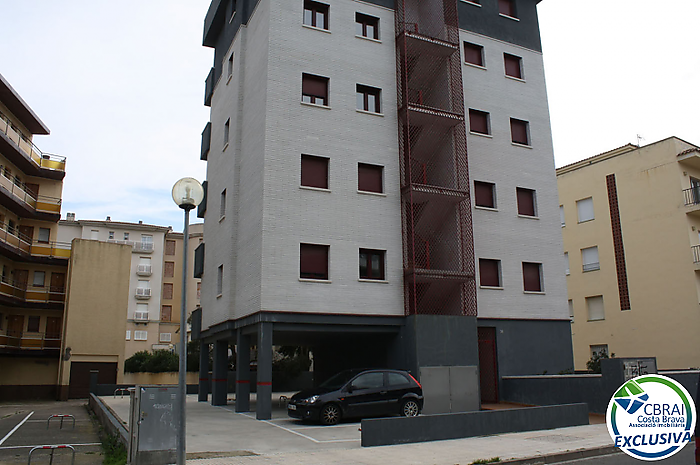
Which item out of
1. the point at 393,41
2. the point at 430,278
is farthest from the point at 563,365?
the point at 393,41

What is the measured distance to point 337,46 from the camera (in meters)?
22.9

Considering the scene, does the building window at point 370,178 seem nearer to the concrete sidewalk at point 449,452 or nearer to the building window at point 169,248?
the concrete sidewalk at point 449,452

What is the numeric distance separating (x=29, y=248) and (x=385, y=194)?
30458 millimetres

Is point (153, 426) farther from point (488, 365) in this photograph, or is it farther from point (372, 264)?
point (488, 365)

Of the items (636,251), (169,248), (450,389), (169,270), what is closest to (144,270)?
(169,270)

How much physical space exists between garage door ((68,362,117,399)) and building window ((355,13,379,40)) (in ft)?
98.8

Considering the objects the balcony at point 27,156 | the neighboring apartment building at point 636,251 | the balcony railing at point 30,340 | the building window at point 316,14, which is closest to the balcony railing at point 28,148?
the balcony at point 27,156

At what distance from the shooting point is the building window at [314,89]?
72.7ft

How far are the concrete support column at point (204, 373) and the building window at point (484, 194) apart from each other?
14.6m

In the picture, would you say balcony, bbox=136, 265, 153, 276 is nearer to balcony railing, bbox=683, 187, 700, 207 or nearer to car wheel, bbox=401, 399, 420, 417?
balcony railing, bbox=683, 187, 700, 207

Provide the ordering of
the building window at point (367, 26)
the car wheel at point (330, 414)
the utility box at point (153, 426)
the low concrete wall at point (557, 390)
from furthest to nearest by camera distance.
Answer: the building window at point (367, 26) < the low concrete wall at point (557, 390) < the car wheel at point (330, 414) < the utility box at point (153, 426)

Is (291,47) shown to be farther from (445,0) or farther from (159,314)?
(159,314)

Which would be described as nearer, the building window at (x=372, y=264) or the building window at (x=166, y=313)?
the building window at (x=372, y=264)

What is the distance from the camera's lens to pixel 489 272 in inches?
950
